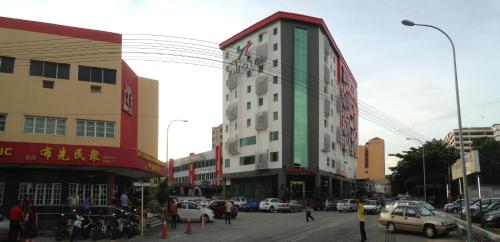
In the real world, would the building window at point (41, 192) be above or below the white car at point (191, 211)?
above

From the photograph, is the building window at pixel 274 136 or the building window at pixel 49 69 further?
the building window at pixel 274 136

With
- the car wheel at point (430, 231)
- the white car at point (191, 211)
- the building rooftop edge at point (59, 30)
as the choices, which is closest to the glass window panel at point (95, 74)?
the building rooftop edge at point (59, 30)

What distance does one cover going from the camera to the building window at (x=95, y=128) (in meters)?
31.7

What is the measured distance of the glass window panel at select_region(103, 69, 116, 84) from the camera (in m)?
32.7

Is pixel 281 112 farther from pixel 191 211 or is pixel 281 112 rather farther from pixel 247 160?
pixel 191 211

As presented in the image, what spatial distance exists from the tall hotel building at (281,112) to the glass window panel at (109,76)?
3103 cm

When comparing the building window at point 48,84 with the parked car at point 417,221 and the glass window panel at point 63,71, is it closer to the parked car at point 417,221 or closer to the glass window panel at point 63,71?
the glass window panel at point 63,71

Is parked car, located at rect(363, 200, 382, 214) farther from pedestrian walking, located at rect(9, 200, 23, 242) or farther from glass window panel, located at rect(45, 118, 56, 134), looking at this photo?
pedestrian walking, located at rect(9, 200, 23, 242)

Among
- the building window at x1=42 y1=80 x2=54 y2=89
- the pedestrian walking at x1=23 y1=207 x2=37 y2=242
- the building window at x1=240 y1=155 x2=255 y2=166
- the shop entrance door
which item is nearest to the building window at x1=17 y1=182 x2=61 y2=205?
the building window at x1=42 y1=80 x2=54 y2=89

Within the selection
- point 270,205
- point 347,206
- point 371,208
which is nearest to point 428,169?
point 347,206

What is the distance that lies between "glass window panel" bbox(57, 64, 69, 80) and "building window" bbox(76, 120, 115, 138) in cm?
303

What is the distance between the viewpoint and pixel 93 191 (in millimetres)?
32375

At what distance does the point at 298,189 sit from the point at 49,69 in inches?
1720

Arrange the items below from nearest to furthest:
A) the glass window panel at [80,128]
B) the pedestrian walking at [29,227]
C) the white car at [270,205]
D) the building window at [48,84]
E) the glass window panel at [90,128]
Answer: the pedestrian walking at [29,227]
the building window at [48,84]
the glass window panel at [80,128]
the glass window panel at [90,128]
the white car at [270,205]
